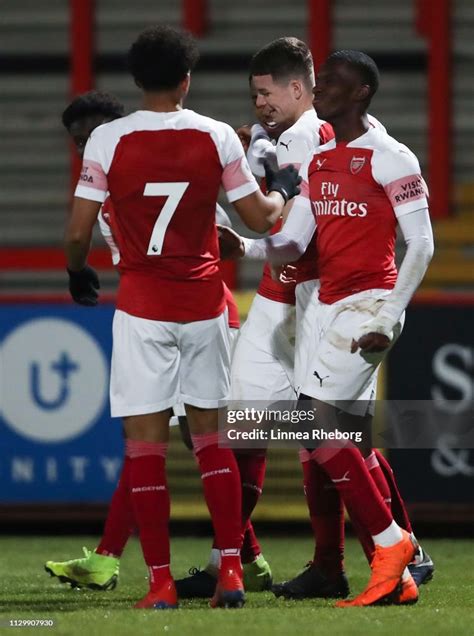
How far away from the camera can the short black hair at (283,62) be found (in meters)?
6.10

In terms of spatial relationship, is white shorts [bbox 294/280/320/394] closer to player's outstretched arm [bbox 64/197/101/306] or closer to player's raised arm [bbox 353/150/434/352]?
player's raised arm [bbox 353/150/434/352]

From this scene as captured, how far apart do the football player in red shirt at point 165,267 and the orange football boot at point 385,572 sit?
17.0 inches

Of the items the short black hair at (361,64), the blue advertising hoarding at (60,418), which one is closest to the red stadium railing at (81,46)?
the blue advertising hoarding at (60,418)

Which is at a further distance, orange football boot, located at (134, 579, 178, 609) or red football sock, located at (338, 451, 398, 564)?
red football sock, located at (338, 451, 398, 564)

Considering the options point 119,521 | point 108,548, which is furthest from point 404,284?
point 108,548

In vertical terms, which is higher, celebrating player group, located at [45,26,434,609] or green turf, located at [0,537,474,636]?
celebrating player group, located at [45,26,434,609]

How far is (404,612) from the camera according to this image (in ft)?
17.1

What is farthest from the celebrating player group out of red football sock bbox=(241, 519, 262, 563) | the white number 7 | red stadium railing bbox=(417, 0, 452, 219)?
red stadium railing bbox=(417, 0, 452, 219)

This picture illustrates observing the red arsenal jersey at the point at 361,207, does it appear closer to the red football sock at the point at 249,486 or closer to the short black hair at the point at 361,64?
the short black hair at the point at 361,64

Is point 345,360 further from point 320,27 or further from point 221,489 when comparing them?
point 320,27

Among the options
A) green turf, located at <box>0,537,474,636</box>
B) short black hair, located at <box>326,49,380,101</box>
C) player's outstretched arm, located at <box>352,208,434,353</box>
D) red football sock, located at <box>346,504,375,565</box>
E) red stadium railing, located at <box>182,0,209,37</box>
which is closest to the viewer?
green turf, located at <box>0,537,474,636</box>

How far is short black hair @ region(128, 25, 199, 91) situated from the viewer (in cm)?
527

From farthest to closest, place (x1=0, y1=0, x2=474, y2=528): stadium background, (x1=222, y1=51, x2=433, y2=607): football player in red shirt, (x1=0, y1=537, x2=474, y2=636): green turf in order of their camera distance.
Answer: (x1=0, y1=0, x2=474, y2=528): stadium background
(x1=222, y1=51, x2=433, y2=607): football player in red shirt
(x1=0, y1=537, x2=474, y2=636): green turf

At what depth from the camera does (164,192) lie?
5.25m
